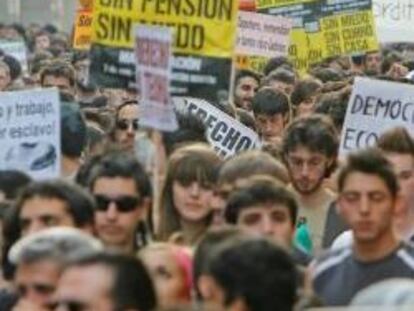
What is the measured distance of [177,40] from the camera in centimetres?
1157

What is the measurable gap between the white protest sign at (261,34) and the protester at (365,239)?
10.3 metres

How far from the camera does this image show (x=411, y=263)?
25.7 feet

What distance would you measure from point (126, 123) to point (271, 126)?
1.49 metres

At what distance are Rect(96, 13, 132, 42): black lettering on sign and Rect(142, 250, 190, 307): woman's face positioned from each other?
468cm

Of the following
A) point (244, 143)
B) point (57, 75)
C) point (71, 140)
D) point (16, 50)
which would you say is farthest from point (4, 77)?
point (71, 140)

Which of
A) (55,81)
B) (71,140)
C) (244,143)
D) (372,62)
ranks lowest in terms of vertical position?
(372,62)

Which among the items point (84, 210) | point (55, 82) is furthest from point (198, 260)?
point (55, 82)

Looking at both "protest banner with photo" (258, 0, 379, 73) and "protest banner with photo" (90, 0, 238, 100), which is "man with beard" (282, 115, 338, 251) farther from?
"protest banner with photo" (258, 0, 379, 73)

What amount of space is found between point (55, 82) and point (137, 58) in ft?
21.1

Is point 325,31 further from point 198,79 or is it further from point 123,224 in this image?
point 123,224

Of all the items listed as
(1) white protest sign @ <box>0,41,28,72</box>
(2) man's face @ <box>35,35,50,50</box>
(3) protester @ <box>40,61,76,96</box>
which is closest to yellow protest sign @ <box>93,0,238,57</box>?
(3) protester @ <box>40,61,76,96</box>

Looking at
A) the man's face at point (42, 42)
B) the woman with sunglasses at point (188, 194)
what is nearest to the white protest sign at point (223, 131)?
the woman with sunglasses at point (188, 194)

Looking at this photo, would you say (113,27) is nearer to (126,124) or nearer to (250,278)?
(126,124)

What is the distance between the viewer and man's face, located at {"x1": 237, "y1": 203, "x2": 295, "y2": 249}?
7945mm
